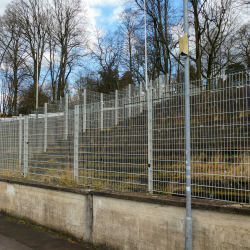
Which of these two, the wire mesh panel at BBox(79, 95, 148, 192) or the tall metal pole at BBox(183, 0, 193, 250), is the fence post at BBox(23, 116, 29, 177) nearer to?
the wire mesh panel at BBox(79, 95, 148, 192)

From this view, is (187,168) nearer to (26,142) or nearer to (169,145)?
(169,145)

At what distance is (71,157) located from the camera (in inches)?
235

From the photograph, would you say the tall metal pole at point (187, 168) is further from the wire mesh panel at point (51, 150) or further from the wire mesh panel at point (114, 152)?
the wire mesh panel at point (51, 150)

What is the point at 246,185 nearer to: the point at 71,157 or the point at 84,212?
the point at 84,212

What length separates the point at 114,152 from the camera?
5.18 m

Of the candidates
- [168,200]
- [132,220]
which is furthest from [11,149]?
[168,200]

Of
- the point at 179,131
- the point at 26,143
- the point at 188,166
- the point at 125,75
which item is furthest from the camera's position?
the point at 125,75

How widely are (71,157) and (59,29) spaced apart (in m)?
27.1

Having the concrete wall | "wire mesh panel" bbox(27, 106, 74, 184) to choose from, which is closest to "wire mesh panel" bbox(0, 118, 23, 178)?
"wire mesh panel" bbox(27, 106, 74, 184)

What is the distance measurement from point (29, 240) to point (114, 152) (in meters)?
2.38

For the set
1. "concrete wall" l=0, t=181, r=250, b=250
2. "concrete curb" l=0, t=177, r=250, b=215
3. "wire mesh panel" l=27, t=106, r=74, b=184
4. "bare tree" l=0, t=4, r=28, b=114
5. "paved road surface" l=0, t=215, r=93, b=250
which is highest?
"bare tree" l=0, t=4, r=28, b=114

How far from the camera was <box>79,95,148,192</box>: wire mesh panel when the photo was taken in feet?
15.6

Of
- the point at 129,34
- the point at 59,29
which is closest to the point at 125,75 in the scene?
the point at 129,34

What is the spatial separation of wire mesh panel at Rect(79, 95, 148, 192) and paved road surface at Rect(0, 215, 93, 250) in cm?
116
